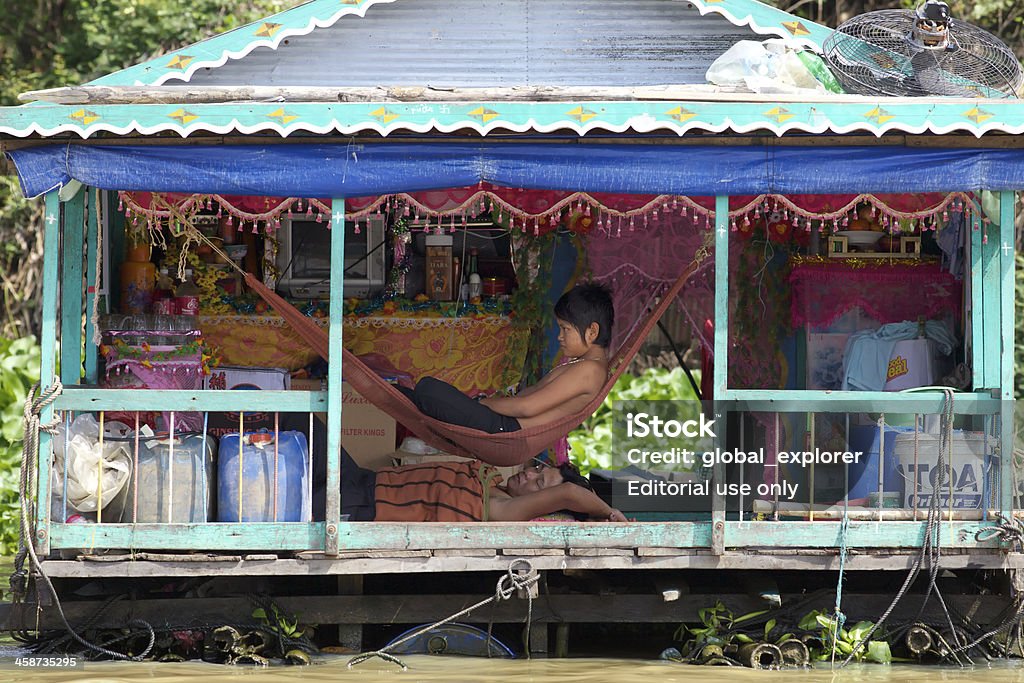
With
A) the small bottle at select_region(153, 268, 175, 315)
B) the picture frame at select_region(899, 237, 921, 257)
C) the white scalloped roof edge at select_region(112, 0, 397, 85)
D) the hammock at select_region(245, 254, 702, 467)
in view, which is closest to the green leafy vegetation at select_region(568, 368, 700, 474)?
the picture frame at select_region(899, 237, 921, 257)

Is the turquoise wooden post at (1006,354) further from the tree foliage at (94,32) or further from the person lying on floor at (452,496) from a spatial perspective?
the tree foliage at (94,32)

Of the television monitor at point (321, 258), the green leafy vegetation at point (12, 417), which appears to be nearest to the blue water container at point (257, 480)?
the television monitor at point (321, 258)

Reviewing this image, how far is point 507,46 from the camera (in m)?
8.40

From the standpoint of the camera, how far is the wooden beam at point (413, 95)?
6.65 metres

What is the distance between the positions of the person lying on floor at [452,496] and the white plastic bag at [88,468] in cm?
102

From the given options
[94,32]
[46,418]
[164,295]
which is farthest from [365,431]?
[94,32]

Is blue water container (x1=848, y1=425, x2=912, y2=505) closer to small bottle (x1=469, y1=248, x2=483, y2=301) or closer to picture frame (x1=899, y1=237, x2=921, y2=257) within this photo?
picture frame (x1=899, y1=237, x2=921, y2=257)

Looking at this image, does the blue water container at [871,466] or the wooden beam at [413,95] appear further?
the blue water container at [871,466]

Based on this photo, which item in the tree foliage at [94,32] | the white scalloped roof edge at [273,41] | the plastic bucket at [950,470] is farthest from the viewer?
the tree foliage at [94,32]

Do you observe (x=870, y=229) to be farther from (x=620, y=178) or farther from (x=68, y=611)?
(x=68, y=611)

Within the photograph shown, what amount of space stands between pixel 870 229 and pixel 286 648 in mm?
4353

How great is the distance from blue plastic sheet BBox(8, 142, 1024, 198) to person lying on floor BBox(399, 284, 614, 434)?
1120 mm

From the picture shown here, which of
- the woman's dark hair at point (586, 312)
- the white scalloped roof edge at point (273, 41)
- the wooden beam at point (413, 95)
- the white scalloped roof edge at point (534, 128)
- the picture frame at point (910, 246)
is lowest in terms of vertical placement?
the woman's dark hair at point (586, 312)

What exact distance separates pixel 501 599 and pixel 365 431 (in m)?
2.07
